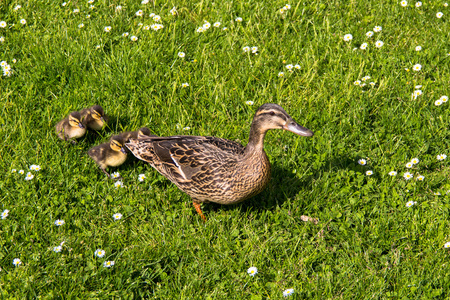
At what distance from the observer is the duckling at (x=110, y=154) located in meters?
Answer: 5.44

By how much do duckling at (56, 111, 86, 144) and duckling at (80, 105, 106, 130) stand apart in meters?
0.09

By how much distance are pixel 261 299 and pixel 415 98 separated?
3.30 metres

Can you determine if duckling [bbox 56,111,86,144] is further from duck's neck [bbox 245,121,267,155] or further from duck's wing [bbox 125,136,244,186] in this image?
duck's neck [bbox 245,121,267,155]

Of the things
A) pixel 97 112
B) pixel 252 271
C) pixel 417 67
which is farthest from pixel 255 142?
pixel 417 67

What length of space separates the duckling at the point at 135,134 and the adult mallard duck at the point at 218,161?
0.23 meters

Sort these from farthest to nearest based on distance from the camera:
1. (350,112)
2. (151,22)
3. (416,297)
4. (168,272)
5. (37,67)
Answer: (151,22), (37,67), (350,112), (168,272), (416,297)

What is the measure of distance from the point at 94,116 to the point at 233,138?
161 centimetres

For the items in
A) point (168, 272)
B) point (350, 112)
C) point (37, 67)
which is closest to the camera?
point (168, 272)

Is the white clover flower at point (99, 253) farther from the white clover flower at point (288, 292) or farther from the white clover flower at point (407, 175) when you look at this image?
the white clover flower at point (407, 175)

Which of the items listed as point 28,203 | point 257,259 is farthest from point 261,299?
point 28,203

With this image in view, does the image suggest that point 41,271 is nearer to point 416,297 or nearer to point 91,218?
point 91,218

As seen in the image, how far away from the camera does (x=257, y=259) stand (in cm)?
469

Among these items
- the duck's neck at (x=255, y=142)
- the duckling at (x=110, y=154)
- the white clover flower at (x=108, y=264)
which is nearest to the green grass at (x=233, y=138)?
the white clover flower at (x=108, y=264)

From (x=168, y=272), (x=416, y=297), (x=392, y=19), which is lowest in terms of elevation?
(x=168, y=272)
